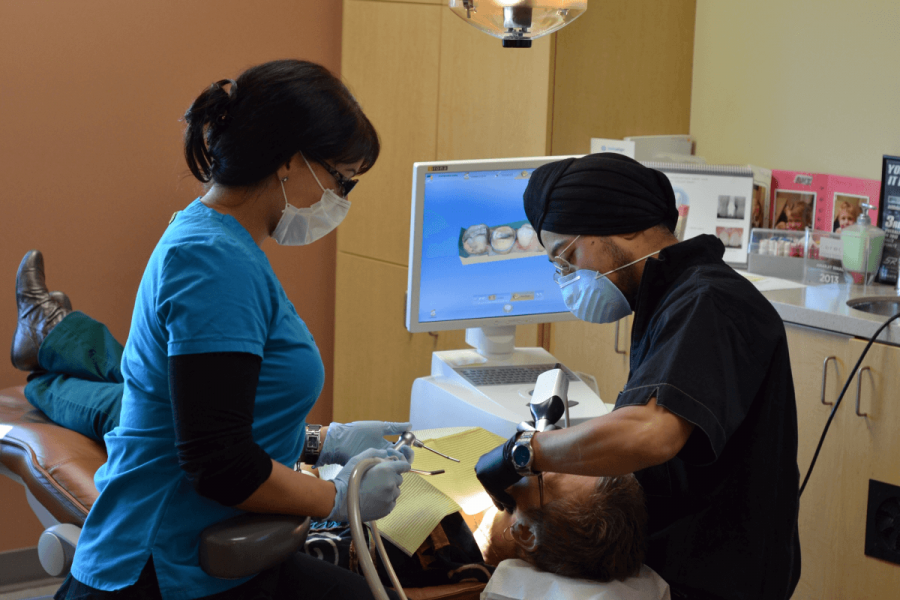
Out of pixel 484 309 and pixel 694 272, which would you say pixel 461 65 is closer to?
pixel 484 309

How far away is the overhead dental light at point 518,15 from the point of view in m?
1.64

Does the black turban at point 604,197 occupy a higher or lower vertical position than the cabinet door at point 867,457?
higher

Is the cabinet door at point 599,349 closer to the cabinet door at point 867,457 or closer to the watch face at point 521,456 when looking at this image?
the cabinet door at point 867,457

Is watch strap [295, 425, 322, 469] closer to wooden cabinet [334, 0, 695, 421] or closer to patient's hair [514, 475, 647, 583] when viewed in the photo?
patient's hair [514, 475, 647, 583]

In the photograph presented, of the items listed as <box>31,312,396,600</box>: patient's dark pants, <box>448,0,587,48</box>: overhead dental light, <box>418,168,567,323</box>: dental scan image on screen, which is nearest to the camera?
<box>31,312,396,600</box>: patient's dark pants

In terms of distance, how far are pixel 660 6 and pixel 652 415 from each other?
2.23m

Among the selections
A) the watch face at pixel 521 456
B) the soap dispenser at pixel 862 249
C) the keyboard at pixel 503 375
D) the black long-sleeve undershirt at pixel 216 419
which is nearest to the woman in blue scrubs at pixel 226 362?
the black long-sleeve undershirt at pixel 216 419

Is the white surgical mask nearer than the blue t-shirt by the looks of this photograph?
No

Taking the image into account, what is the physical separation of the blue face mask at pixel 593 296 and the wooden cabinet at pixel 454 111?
3.87ft

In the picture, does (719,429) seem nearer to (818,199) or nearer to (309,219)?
(309,219)

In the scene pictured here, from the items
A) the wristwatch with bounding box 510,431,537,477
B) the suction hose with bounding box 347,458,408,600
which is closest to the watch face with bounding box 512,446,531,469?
the wristwatch with bounding box 510,431,537,477

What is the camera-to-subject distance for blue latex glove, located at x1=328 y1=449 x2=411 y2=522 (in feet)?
4.05

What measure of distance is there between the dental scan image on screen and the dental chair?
0.84 metres

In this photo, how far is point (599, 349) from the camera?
2.80m
